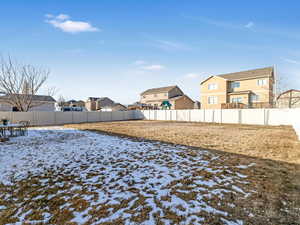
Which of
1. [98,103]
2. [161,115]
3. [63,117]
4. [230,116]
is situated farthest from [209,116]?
[98,103]

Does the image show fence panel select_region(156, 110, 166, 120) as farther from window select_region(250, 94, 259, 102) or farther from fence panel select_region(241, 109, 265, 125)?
window select_region(250, 94, 259, 102)

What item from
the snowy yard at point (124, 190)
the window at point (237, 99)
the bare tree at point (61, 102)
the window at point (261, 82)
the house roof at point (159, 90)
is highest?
the house roof at point (159, 90)

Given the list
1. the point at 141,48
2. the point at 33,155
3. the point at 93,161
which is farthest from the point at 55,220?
the point at 141,48

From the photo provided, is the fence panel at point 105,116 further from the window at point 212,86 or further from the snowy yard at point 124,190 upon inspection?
the snowy yard at point 124,190

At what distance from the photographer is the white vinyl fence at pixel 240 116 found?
14.1m

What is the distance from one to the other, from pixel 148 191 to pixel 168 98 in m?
34.3

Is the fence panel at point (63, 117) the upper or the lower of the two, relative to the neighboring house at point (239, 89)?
lower

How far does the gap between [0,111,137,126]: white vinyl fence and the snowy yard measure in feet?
Result: 48.2

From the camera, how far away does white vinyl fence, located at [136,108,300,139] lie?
14116mm

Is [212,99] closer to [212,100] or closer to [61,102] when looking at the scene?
[212,100]

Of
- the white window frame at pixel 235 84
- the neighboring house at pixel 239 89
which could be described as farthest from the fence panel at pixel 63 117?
the white window frame at pixel 235 84

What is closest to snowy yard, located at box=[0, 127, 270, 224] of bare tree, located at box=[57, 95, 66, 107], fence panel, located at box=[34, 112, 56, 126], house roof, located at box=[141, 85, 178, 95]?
fence panel, located at box=[34, 112, 56, 126]

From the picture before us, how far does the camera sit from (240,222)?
82.5 inches

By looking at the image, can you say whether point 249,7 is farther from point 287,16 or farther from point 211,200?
point 211,200
